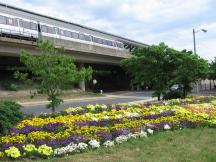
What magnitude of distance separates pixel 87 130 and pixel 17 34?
35.6 m

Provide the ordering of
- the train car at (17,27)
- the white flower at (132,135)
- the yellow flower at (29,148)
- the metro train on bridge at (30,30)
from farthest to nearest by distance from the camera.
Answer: the metro train on bridge at (30,30) → the train car at (17,27) → the white flower at (132,135) → the yellow flower at (29,148)

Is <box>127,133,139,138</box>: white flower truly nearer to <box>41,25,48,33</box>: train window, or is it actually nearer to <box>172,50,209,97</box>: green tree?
<box>172,50,209,97</box>: green tree

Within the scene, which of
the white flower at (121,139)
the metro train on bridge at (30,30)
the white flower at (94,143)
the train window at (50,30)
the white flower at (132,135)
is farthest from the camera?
the train window at (50,30)

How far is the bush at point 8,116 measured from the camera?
1020 centimetres

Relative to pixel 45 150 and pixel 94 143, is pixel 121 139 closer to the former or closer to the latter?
pixel 94 143

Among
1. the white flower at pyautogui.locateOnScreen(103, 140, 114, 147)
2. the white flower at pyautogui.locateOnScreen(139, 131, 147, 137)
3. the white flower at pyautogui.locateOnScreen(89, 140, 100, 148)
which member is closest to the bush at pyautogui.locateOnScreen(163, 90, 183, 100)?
the white flower at pyautogui.locateOnScreen(139, 131, 147, 137)

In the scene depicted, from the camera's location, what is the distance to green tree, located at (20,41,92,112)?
1545 centimetres

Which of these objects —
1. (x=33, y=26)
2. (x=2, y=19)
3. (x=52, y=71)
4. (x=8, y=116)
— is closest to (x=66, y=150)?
(x=8, y=116)

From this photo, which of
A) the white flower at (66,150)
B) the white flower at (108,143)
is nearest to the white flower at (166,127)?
the white flower at (108,143)

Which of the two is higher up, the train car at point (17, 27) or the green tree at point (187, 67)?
the train car at point (17, 27)

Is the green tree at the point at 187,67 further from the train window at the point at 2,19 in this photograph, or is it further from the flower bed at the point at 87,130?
the train window at the point at 2,19

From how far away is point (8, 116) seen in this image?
1118 cm

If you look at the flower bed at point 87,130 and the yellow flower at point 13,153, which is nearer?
the yellow flower at point 13,153

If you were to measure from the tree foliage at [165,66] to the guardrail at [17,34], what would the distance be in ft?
61.5
